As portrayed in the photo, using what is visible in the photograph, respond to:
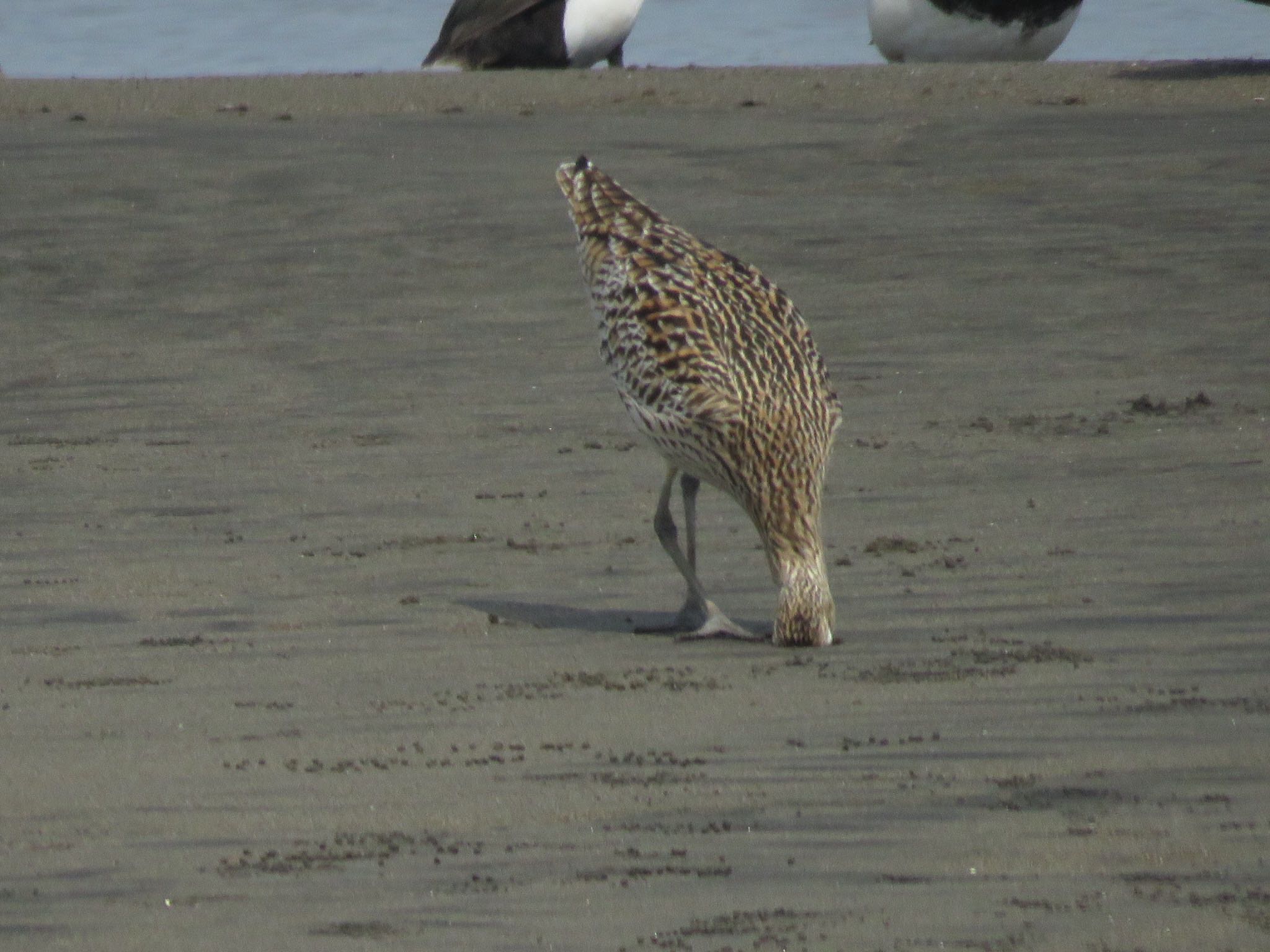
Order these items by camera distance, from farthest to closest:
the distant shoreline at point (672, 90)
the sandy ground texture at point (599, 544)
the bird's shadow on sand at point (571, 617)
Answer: the distant shoreline at point (672, 90), the bird's shadow on sand at point (571, 617), the sandy ground texture at point (599, 544)

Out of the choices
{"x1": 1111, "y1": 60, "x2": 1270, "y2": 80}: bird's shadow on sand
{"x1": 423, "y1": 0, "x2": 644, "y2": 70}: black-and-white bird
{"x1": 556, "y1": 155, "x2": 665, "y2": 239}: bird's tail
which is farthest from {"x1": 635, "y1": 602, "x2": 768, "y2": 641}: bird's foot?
{"x1": 423, "y1": 0, "x2": 644, "y2": 70}: black-and-white bird

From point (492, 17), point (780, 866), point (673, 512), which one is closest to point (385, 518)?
point (673, 512)

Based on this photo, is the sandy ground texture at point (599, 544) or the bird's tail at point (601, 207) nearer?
the sandy ground texture at point (599, 544)

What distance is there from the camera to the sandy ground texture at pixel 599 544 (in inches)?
169

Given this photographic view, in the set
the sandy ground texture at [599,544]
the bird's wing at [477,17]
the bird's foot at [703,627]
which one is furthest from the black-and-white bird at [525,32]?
the bird's foot at [703,627]

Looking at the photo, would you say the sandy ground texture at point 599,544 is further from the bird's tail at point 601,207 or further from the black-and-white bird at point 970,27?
the black-and-white bird at point 970,27

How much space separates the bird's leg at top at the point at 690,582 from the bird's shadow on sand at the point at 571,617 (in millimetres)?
67

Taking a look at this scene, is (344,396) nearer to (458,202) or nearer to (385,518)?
(385,518)

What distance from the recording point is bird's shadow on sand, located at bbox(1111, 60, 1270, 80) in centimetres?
1650

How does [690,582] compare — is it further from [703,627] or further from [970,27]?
[970,27]

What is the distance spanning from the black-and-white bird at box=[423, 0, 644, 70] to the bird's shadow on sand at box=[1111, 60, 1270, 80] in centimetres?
423

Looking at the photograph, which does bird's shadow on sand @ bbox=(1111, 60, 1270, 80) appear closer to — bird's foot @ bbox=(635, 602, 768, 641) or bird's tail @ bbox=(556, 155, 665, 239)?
bird's tail @ bbox=(556, 155, 665, 239)

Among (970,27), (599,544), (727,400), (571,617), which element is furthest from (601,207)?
(970,27)

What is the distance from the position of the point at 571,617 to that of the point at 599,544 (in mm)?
932
